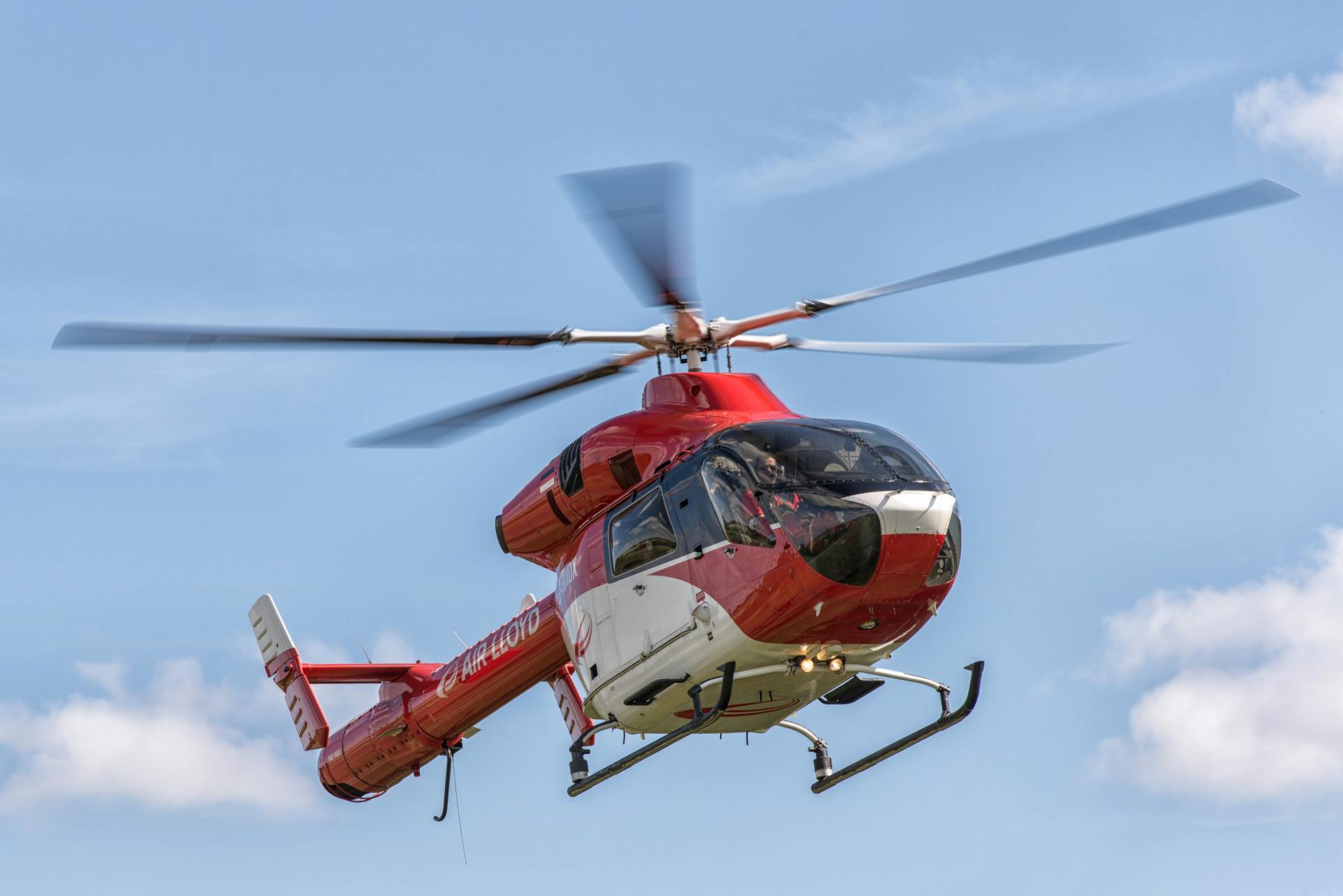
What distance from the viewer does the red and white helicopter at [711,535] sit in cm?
1647

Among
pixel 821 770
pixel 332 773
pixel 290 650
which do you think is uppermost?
pixel 290 650

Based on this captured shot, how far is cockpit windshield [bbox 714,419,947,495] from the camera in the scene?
16.5m

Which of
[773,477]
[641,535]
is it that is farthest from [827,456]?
[641,535]

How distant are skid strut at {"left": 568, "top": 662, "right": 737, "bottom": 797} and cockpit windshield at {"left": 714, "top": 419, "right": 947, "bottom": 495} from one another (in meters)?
2.03

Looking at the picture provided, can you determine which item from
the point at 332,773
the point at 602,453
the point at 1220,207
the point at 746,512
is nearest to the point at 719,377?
the point at 602,453

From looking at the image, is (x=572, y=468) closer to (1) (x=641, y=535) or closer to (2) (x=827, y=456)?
(1) (x=641, y=535)

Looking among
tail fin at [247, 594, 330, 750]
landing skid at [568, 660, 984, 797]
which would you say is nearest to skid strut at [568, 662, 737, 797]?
landing skid at [568, 660, 984, 797]

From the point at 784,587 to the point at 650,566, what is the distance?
1858 mm

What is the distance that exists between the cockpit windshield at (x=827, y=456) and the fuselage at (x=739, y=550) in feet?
0.06

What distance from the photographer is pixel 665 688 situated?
17.8 meters

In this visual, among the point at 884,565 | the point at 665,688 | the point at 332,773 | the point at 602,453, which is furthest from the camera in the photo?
the point at 332,773

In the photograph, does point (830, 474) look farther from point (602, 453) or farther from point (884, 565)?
point (602, 453)

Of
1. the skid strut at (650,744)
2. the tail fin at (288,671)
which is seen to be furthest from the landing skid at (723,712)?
the tail fin at (288,671)

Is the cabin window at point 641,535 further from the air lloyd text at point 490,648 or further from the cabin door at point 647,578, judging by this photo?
the air lloyd text at point 490,648
